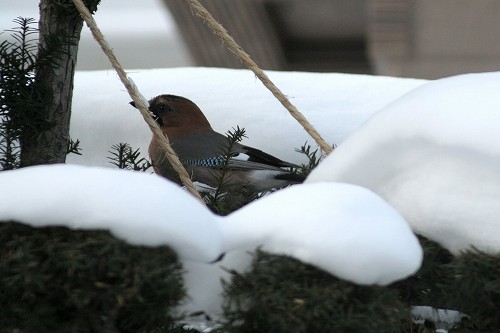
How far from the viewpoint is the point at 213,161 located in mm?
1420

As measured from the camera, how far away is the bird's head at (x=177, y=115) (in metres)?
1.51

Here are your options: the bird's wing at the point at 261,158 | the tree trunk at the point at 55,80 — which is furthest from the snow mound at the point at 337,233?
the bird's wing at the point at 261,158

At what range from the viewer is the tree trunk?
3.96 feet

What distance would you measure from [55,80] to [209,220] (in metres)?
0.53

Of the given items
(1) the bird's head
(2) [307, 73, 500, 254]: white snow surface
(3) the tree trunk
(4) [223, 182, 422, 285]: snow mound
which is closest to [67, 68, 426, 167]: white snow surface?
(1) the bird's head

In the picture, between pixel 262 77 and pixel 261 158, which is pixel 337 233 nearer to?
pixel 262 77

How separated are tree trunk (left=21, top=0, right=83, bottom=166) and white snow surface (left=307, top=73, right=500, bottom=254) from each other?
1.39ft

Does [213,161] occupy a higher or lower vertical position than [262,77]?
lower

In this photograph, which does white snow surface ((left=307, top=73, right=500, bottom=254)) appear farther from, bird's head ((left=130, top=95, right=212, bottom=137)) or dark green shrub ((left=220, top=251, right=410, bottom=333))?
bird's head ((left=130, top=95, right=212, bottom=137))

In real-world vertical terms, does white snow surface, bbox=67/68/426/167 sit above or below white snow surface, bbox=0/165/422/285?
above

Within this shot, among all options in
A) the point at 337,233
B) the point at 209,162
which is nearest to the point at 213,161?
the point at 209,162

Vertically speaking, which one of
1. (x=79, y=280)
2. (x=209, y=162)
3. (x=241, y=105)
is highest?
(x=241, y=105)

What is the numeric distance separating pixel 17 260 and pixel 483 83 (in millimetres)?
517

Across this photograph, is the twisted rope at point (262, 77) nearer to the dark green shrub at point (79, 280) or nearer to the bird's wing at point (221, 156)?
the bird's wing at point (221, 156)
